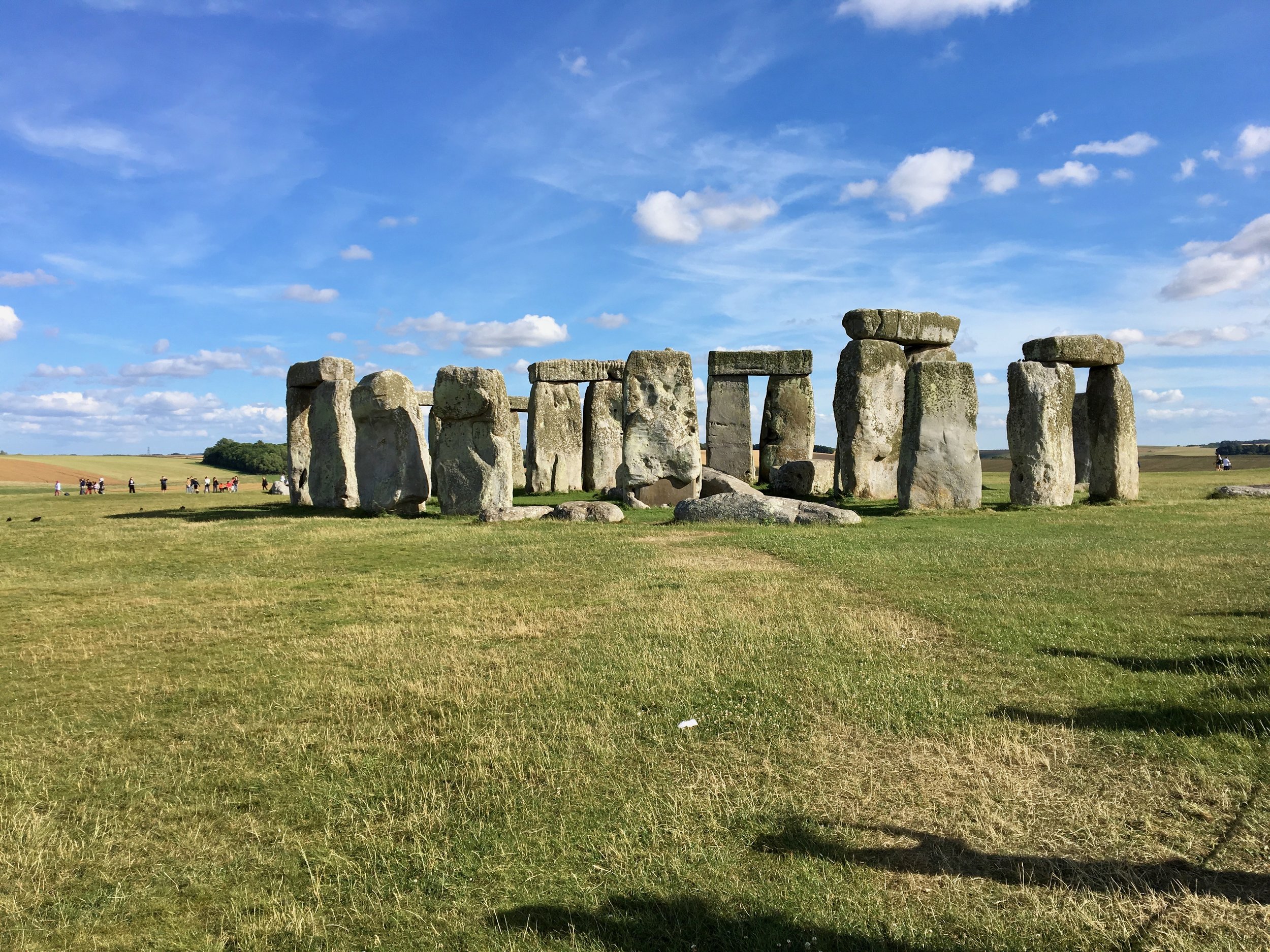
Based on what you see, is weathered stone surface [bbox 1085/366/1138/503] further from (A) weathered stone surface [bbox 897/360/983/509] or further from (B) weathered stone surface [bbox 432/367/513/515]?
(B) weathered stone surface [bbox 432/367/513/515]

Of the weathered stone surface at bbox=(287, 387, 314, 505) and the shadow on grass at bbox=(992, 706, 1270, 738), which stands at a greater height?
the weathered stone surface at bbox=(287, 387, 314, 505)

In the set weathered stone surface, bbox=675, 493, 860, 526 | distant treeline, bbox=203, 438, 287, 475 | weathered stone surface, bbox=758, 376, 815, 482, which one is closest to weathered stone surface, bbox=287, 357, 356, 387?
weathered stone surface, bbox=675, 493, 860, 526

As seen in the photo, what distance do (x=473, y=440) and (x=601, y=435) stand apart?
9.15 m

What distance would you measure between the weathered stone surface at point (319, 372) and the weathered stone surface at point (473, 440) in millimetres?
4534

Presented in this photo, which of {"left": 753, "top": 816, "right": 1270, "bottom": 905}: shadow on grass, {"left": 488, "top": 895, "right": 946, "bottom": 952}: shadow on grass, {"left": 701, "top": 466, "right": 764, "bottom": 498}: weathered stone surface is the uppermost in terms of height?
{"left": 701, "top": 466, "right": 764, "bottom": 498}: weathered stone surface

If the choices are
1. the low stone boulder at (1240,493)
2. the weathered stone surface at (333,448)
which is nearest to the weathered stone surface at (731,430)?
the weathered stone surface at (333,448)

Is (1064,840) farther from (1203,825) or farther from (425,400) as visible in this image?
(425,400)

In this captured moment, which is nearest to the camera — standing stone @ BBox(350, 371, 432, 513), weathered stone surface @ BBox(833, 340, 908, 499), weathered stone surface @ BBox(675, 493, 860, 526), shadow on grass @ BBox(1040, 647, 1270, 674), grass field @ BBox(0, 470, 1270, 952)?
grass field @ BBox(0, 470, 1270, 952)

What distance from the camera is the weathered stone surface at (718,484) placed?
59.3 ft

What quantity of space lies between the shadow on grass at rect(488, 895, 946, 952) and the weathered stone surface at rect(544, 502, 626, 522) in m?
12.3

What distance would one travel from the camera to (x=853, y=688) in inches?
221

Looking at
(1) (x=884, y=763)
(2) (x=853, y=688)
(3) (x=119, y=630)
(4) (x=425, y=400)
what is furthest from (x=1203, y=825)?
(4) (x=425, y=400)

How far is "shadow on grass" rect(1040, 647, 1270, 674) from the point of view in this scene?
19.4ft

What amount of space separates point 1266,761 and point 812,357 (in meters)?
22.4
